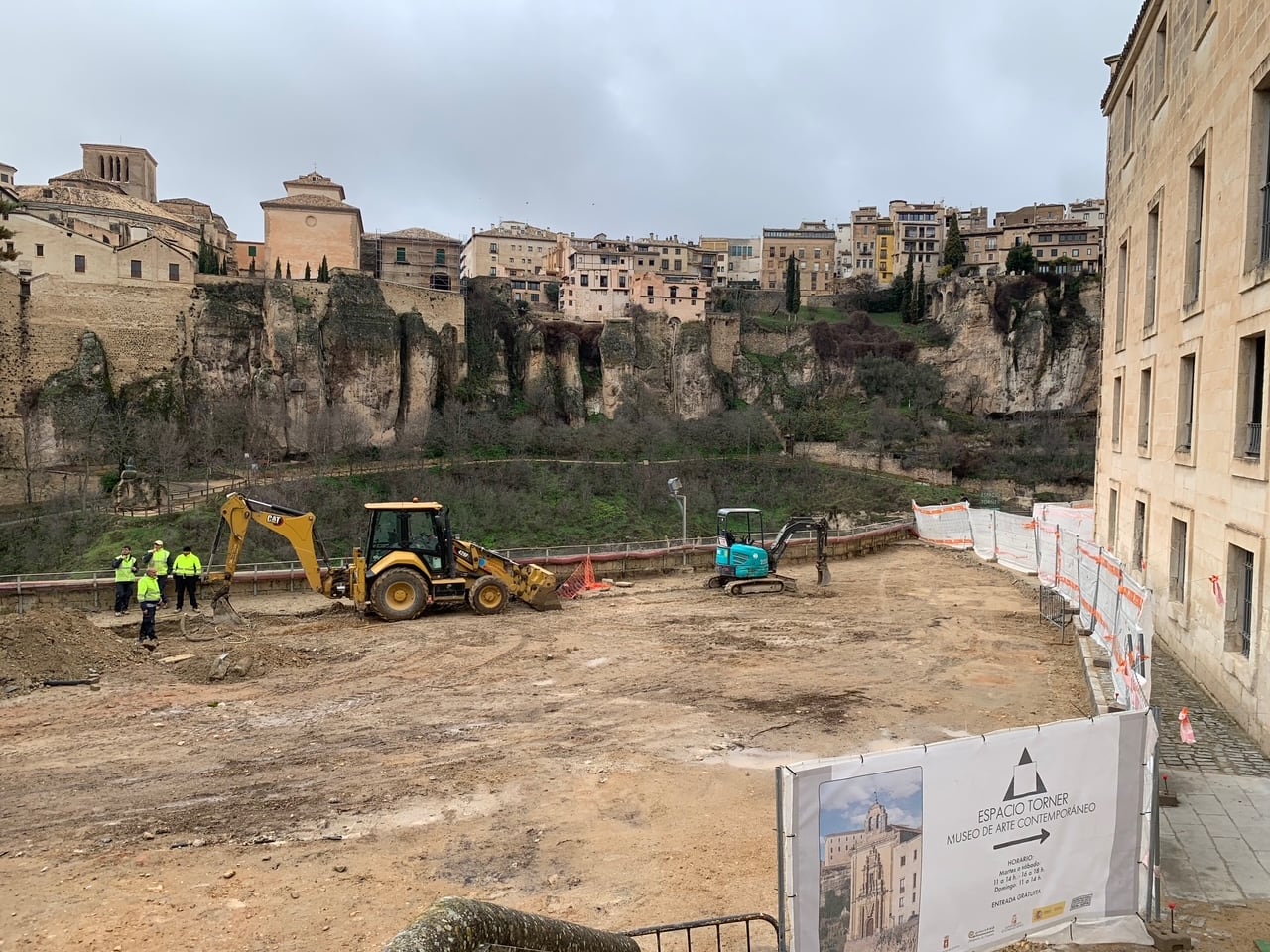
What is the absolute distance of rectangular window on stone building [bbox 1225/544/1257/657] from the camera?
1002 cm

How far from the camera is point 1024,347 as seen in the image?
2576 inches

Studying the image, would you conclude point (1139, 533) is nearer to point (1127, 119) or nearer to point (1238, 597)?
point (1238, 597)

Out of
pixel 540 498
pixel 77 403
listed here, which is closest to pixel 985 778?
pixel 540 498

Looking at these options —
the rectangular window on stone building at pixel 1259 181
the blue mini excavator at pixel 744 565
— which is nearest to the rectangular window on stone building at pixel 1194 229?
the rectangular window on stone building at pixel 1259 181

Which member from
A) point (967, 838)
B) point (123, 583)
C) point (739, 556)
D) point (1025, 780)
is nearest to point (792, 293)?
point (739, 556)

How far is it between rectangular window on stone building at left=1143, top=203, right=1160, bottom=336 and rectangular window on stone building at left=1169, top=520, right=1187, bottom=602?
13.4 feet

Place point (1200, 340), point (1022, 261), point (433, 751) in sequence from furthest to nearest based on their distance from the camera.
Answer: point (1022, 261) → point (1200, 340) → point (433, 751)

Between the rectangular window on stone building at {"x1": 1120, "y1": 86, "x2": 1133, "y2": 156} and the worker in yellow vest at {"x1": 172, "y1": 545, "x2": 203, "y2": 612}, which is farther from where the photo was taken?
the rectangular window on stone building at {"x1": 1120, "y1": 86, "x2": 1133, "y2": 156}

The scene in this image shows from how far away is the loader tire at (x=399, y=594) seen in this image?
16.6 metres

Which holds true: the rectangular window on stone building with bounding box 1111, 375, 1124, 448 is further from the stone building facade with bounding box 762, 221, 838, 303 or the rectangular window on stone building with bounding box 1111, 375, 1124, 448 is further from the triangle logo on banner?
the stone building facade with bounding box 762, 221, 838, 303

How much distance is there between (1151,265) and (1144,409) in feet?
8.85

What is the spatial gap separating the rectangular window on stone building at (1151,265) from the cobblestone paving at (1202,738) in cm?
718

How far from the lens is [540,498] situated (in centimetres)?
4484

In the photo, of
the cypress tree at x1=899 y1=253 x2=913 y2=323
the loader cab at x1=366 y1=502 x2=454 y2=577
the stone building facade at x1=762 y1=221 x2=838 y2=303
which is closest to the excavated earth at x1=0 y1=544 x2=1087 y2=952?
the loader cab at x1=366 y1=502 x2=454 y2=577
